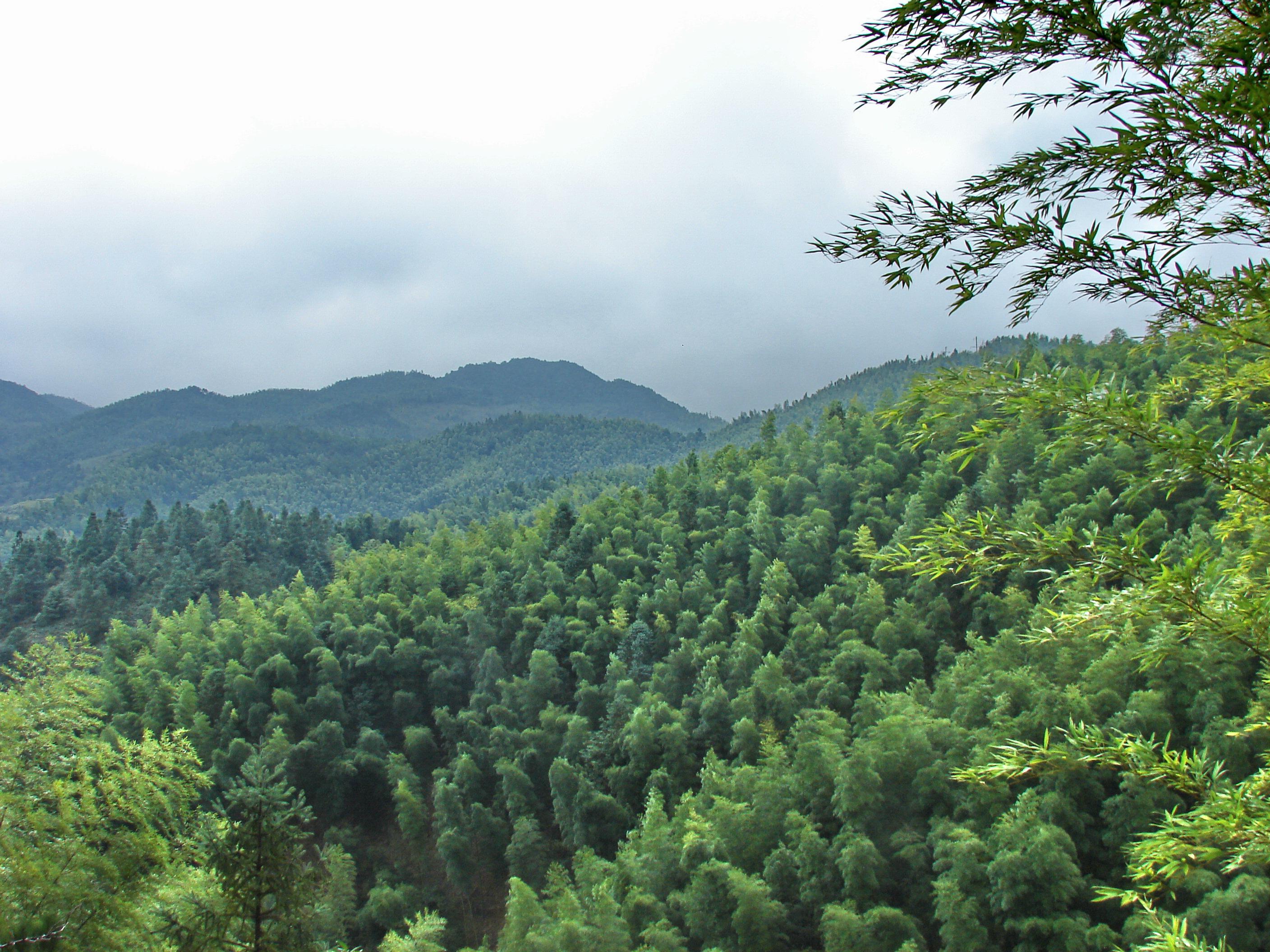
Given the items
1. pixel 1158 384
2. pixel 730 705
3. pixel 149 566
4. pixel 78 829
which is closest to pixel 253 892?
pixel 78 829

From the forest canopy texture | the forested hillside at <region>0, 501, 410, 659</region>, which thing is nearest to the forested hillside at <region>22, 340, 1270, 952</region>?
the forest canopy texture

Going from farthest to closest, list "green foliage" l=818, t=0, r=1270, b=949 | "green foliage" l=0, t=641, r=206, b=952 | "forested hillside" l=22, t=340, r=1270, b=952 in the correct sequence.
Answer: "forested hillside" l=22, t=340, r=1270, b=952 → "green foliage" l=0, t=641, r=206, b=952 → "green foliage" l=818, t=0, r=1270, b=949

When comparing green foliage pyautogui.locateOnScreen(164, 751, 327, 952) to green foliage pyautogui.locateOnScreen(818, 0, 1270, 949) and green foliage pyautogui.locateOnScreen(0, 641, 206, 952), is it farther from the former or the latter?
green foliage pyautogui.locateOnScreen(818, 0, 1270, 949)

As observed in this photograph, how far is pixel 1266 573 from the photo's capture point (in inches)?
218

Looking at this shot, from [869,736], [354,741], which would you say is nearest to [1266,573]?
[869,736]

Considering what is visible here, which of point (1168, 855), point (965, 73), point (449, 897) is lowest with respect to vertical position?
point (449, 897)

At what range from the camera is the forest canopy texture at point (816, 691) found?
4750 millimetres

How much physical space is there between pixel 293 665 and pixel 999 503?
52643 millimetres

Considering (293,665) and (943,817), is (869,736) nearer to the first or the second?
(943,817)

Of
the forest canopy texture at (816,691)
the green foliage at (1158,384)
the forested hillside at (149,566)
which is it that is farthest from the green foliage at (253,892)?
the forested hillside at (149,566)

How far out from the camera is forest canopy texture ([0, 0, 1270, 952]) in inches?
187

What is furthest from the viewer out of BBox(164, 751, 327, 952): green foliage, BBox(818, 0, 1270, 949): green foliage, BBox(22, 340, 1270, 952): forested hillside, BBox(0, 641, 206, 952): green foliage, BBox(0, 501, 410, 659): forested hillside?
BBox(0, 501, 410, 659): forested hillside

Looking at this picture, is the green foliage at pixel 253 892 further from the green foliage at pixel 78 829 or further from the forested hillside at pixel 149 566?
the forested hillside at pixel 149 566

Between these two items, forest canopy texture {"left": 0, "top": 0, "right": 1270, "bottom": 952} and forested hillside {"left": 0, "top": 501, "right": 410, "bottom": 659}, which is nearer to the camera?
forest canopy texture {"left": 0, "top": 0, "right": 1270, "bottom": 952}
